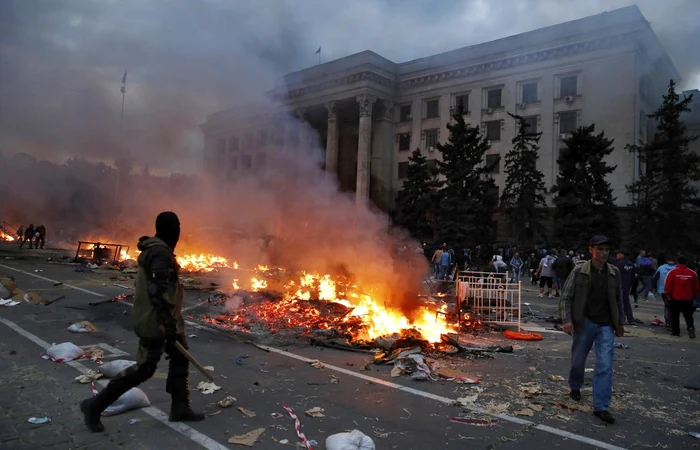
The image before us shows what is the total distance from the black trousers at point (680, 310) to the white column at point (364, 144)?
31.2 m

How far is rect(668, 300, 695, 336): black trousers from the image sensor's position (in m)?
8.29

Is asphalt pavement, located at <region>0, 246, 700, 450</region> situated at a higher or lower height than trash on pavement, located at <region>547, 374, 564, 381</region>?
lower

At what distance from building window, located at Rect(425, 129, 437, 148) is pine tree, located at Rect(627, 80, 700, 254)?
56.9 feet

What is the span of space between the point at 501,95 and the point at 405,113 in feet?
29.4

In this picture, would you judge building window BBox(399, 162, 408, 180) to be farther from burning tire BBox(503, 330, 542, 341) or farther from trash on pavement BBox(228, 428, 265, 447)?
trash on pavement BBox(228, 428, 265, 447)

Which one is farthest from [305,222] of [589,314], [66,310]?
[589,314]

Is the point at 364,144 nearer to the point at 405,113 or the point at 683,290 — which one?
the point at 405,113

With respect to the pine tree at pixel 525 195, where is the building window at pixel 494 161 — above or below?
above

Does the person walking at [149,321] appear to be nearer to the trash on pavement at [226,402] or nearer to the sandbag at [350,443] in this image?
the trash on pavement at [226,402]

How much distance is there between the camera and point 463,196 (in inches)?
1128

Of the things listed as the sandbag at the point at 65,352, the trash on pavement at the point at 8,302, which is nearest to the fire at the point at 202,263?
the trash on pavement at the point at 8,302

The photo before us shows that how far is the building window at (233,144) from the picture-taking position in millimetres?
13535

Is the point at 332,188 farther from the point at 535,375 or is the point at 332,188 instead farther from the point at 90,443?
the point at 90,443

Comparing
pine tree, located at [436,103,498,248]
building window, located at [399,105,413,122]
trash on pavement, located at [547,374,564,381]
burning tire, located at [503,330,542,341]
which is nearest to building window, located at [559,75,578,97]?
pine tree, located at [436,103,498,248]
